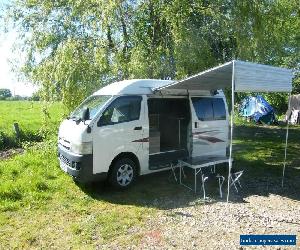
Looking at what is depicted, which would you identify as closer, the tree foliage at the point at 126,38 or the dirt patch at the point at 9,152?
the tree foliage at the point at 126,38

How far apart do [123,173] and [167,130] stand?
2.34 metres

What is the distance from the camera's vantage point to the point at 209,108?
33.2 ft

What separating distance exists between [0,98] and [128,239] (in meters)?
61.3

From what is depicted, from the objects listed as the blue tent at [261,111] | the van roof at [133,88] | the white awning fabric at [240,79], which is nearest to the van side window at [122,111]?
the van roof at [133,88]

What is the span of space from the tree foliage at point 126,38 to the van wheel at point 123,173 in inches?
141

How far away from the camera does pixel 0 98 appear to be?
6194cm

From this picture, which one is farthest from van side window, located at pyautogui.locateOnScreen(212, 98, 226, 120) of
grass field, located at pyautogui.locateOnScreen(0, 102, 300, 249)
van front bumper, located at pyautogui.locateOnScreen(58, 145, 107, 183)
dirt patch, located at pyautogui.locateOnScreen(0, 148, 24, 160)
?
dirt patch, located at pyautogui.locateOnScreen(0, 148, 24, 160)

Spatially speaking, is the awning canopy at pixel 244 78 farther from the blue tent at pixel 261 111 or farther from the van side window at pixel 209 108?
the blue tent at pixel 261 111

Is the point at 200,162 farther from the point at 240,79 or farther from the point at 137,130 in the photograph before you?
the point at 240,79

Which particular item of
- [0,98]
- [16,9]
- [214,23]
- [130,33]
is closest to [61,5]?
[16,9]

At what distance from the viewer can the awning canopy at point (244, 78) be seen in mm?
7213

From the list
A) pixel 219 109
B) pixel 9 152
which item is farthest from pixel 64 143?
pixel 9 152

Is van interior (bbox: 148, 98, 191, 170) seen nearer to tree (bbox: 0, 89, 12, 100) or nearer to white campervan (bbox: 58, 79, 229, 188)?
white campervan (bbox: 58, 79, 229, 188)

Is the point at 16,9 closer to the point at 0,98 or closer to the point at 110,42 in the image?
the point at 110,42
